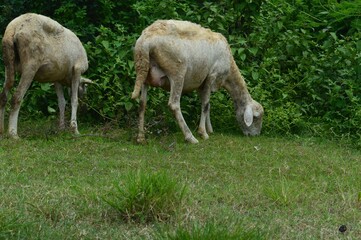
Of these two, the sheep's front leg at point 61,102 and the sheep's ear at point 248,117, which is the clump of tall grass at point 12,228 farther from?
the sheep's ear at point 248,117

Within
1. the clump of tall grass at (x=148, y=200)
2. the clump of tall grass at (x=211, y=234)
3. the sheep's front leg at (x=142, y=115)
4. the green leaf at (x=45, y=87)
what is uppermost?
the clump of tall grass at (x=211, y=234)

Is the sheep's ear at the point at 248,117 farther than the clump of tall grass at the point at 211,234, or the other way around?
the sheep's ear at the point at 248,117

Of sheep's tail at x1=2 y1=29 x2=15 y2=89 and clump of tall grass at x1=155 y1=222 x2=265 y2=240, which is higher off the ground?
clump of tall grass at x1=155 y1=222 x2=265 y2=240

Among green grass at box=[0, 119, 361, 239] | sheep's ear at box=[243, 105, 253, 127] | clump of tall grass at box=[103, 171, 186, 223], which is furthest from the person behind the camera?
sheep's ear at box=[243, 105, 253, 127]

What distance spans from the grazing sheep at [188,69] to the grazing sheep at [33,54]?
1.00m

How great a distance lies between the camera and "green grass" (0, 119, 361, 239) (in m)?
4.96

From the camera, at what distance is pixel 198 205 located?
5.64m

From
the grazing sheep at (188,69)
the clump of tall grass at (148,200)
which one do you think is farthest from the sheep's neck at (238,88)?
the clump of tall grass at (148,200)

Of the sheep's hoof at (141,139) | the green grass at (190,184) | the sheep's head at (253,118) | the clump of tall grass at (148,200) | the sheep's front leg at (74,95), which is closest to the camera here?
the green grass at (190,184)

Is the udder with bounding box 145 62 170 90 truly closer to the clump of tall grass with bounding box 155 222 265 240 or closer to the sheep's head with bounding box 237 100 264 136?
the sheep's head with bounding box 237 100 264 136

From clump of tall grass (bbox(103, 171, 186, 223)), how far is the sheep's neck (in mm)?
5039

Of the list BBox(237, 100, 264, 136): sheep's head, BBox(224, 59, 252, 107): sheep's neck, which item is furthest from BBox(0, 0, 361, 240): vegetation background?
BBox(224, 59, 252, 107): sheep's neck

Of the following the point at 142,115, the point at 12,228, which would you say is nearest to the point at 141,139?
the point at 142,115

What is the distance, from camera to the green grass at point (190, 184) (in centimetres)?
496
